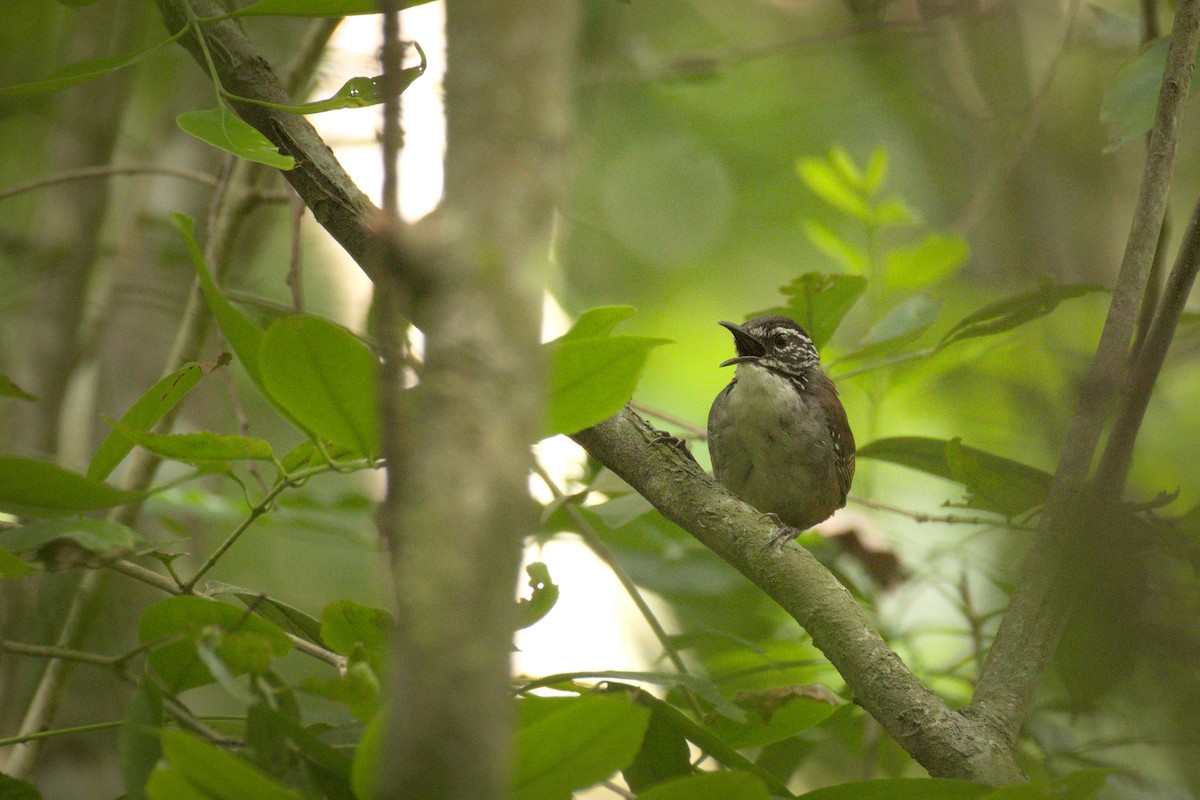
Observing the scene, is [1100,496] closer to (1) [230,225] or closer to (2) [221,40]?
(2) [221,40]

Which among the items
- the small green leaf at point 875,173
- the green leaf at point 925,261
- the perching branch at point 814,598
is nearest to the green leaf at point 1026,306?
the perching branch at point 814,598

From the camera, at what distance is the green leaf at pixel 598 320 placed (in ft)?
5.18

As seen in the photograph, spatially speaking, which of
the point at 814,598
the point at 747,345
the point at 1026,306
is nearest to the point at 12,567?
the point at 814,598

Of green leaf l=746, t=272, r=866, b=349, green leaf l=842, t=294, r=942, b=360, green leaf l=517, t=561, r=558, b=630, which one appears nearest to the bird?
green leaf l=746, t=272, r=866, b=349

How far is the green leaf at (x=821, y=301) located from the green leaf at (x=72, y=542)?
197cm

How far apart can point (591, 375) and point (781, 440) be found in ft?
10.6

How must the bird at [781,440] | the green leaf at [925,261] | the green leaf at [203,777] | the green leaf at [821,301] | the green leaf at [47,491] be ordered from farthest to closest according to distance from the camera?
the bird at [781,440] → the green leaf at [925,261] → the green leaf at [821,301] → the green leaf at [47,491] → the green leaf at [203,777]

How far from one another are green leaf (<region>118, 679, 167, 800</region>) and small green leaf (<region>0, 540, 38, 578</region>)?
20 cm

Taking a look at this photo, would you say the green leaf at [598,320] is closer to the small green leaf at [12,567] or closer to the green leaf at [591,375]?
the green leaf at [591,375]

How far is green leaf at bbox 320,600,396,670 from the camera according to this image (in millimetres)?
1532

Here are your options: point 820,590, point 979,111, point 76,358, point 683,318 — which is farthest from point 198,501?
point 683,318

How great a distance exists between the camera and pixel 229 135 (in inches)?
67.7

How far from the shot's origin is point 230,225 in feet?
9.69

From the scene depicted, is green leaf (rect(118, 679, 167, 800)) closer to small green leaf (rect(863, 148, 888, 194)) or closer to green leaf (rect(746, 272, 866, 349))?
green leaf (rect(746, 272, 866, 349))
